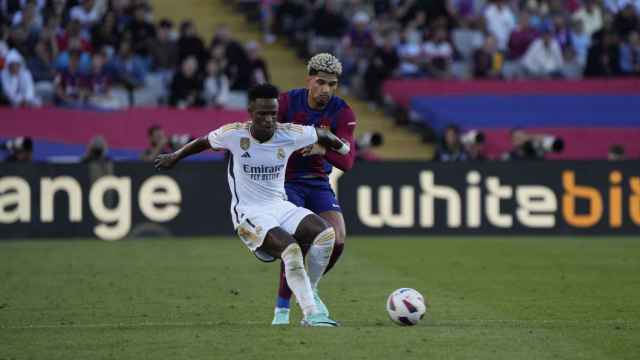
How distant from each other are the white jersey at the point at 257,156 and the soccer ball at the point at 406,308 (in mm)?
1188

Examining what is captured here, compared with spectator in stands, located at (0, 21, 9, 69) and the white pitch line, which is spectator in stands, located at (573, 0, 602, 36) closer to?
spectator in stands, located at (0, 21, 9, 69)

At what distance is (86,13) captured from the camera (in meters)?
26.3

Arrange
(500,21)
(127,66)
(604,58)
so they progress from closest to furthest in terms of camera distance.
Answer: (127,66), (604,58), (500,21)

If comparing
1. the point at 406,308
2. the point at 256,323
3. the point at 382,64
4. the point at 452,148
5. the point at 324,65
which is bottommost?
the point at 452,148

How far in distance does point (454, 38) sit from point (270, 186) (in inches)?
702

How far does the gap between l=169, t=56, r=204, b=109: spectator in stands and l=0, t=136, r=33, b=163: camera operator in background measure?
10.1 feet

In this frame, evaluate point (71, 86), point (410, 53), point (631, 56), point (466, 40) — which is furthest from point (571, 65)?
point (71, 86)

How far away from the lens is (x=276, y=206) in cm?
1146

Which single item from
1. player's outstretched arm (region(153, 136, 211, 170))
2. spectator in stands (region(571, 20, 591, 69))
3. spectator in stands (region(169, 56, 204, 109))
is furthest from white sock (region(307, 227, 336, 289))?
spectator in stands (region(571, 20, 591, 69))

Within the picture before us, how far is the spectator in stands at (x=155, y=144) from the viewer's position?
23.2 metres

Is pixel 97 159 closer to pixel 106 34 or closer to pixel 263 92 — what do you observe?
pixel 106 34

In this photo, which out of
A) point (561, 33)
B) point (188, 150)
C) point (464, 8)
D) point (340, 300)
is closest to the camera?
point (188, 150)

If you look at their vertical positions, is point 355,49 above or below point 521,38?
below

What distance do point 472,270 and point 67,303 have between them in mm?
5683
